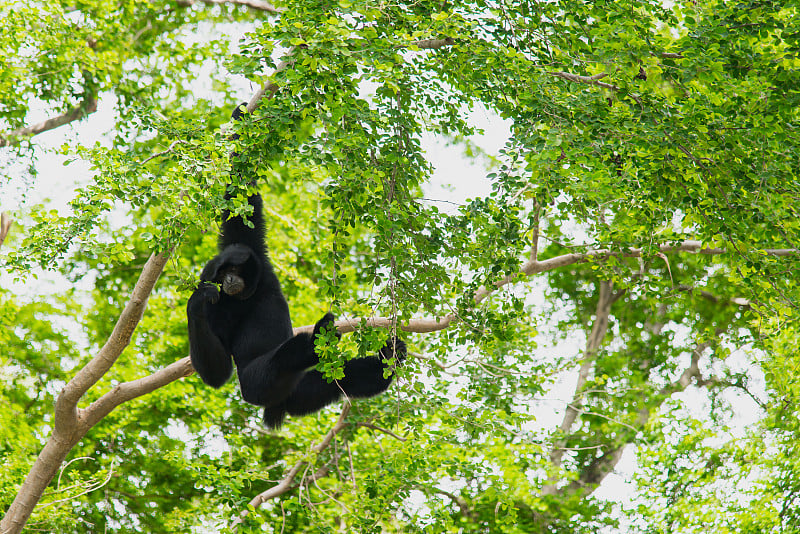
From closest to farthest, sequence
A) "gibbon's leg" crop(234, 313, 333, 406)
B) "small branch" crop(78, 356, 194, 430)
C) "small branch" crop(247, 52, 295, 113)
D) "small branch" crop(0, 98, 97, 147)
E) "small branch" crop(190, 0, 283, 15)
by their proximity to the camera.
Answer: "small branch" crop(247, 52, 295, 113), "gibbon's leg" crop(234, 313, 333, 406), "small branch" crop(78, 356, 194, 430), "small branch" crop(190, 0, 283, 15), "small branch" crop(0, 98, 97, 147)

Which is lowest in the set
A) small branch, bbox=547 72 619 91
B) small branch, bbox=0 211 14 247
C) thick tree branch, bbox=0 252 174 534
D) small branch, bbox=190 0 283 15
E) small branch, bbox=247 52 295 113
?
thick tree branch, bbox=0 252 174 534

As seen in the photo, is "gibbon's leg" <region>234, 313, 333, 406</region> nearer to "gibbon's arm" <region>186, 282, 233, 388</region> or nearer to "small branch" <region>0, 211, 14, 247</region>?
"gibbon's arm" <region>186, 282, 233, 388</region>

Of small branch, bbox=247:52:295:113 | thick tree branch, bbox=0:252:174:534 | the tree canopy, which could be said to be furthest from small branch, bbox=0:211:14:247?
small branch, bbox=247:52:295:113

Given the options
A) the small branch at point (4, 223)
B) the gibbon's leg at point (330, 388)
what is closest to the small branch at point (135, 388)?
the gibbon's leg at point (330, 388)

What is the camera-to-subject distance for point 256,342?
226 inches

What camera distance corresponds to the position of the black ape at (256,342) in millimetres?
5180

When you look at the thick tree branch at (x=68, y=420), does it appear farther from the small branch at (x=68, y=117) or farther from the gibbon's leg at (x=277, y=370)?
the small branch at (x=68, y=117)

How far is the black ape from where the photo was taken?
17.0ft

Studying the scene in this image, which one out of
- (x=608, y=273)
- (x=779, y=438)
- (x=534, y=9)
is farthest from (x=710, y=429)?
(x=534, y=9)

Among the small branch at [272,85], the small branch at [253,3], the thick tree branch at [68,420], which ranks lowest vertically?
the thick tree branch at [68,420]

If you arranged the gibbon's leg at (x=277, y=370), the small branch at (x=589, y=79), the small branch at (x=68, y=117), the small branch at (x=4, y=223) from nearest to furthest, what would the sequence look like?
the small branch at (x=589, y=79), the gibbon's leg at (x=277, y=370), the small branch at (x=4, y=223), the small branch at (x=68, y=117)

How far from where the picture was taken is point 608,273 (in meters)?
6.19

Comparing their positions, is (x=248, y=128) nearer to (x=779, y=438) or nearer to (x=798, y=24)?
(x=798, y=24)

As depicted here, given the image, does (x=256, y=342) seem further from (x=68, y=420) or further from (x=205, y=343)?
(x=68, y=420)
